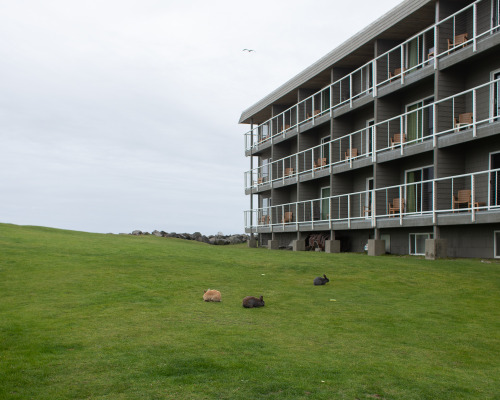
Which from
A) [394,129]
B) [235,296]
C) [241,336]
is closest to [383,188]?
[394,129]

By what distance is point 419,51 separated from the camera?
82.9ft

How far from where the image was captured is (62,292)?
11.3 meters

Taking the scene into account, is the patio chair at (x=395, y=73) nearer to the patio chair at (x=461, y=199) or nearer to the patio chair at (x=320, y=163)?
the patio chair at (x=320, y=163)

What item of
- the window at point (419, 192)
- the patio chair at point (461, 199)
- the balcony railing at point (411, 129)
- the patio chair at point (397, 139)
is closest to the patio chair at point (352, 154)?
the balcony railing at point (411, 129)

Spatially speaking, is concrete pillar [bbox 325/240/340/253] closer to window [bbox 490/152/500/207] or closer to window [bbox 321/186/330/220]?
window [bbox 321/186/330/220]

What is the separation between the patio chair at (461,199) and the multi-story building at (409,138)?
0.05 metres

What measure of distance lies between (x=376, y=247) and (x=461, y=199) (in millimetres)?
5295

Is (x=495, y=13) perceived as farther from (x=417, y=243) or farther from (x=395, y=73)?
(x=417, y=243)

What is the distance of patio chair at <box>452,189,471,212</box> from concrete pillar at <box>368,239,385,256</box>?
15.6 feet

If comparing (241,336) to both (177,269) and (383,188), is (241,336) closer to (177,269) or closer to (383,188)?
(177,269)

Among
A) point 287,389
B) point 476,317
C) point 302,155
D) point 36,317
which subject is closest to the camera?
point 287,389

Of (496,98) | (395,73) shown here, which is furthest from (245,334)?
(395,73)

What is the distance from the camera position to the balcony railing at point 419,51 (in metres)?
21.2

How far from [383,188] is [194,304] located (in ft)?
51.4
